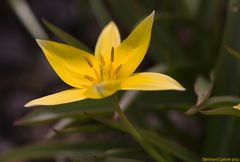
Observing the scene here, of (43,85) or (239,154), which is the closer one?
(239,154)

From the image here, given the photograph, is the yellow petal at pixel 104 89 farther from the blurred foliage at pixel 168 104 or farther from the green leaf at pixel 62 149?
the green leaf at pixel 62 149

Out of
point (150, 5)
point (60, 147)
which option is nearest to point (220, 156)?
point (60, 147)

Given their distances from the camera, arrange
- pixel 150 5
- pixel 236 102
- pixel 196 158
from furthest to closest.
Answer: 1. pixel 150 5
2. pixel 196 158
3. pixel 236 102

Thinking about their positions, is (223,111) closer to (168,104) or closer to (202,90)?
(202,90)

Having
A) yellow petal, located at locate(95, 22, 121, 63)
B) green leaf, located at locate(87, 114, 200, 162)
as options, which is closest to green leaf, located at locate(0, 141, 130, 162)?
green leaf, located at locate(87, 114, 200, 162)

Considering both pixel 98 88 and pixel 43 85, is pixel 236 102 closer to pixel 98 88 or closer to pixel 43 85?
pixel 98 88

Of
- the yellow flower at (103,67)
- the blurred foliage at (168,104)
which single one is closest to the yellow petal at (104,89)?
the yellow flower at (103,67)

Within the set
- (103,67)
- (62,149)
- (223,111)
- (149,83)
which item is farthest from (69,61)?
(62,149)

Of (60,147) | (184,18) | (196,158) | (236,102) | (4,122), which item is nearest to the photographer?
(236,102)
